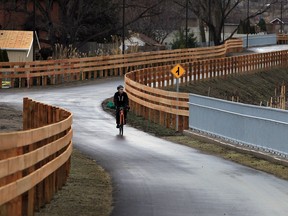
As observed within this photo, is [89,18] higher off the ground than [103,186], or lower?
higher

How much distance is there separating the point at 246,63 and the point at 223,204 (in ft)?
153

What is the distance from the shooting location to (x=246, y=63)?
6000 cm

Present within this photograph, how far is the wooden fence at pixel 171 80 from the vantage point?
1163 inches

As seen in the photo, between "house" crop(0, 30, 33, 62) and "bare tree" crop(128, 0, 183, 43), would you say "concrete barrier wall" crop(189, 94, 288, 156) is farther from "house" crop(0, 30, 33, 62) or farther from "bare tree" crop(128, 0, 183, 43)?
"bare tree" crop(128, 0, 183, 43)

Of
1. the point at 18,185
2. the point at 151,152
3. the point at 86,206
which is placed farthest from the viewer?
the point at 151,152

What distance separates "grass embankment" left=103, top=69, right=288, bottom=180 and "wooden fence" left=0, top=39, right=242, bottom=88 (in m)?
5.42

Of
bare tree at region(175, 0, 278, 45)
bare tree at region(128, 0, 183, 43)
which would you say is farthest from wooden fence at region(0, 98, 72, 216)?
bare tree at region(128, 0, 183, 43)

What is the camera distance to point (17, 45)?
60.2m

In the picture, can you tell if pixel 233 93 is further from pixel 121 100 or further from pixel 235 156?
pixel 235 156

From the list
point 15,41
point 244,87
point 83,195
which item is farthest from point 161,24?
point 83,195

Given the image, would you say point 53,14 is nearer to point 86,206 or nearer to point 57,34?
point 57,34

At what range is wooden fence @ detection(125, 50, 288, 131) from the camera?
96.9 ft

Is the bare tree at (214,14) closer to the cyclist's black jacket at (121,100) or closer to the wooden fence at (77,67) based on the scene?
the wooden fence at (77,67)

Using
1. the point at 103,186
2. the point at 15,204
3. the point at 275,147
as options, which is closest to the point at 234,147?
the point at 275,147
